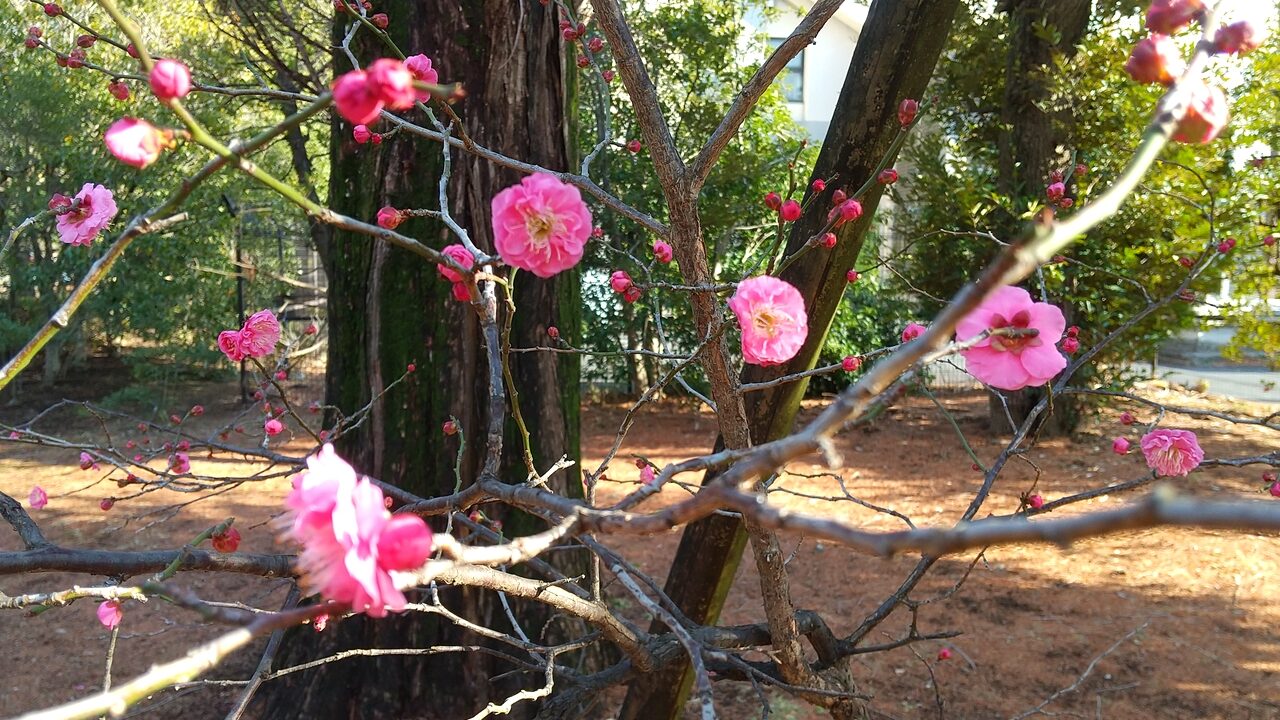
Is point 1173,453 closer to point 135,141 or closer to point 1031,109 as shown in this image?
point 135,141

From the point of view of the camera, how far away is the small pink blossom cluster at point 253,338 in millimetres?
1878

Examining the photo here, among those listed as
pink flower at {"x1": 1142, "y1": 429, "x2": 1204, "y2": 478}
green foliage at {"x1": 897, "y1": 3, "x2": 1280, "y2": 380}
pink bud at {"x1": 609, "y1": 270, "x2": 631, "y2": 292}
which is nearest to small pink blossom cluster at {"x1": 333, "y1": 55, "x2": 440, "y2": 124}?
pink bud at {"x1": 609, "y1": 270, "x2": 631, "y2": 292}

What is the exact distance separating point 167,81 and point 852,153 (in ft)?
5.53

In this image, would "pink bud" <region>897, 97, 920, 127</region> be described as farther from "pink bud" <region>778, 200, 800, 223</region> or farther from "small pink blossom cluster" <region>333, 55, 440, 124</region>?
"small pink blossom cluster" <region>333, 55, 440, 124</region>

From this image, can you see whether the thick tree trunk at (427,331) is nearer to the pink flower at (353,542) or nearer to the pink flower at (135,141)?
the pink flower at (135,141)

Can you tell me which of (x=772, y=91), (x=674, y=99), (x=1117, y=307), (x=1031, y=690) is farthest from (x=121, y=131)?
(x=772, y=91)

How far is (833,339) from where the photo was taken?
8422 mm

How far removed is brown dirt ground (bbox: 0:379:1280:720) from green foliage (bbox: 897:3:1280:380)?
3.62 ft

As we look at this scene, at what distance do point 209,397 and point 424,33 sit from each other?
7.66 metres

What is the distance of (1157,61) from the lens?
2.40 feet

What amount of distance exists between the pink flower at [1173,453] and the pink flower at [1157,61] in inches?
52.6

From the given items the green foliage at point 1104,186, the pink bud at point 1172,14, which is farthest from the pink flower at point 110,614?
the green foliage at point 1104,186

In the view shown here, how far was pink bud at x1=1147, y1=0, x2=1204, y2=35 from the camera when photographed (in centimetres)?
78

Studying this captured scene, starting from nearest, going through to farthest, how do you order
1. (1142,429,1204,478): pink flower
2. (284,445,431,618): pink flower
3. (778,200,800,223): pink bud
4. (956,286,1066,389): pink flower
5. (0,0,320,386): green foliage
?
(284,445,431,618): pink flower → (956,286,1066,389): pink flower → (778,200,800,223): pink bud → (1142,429,1204,478): pink flower → (0,0,320,386): green foliage
